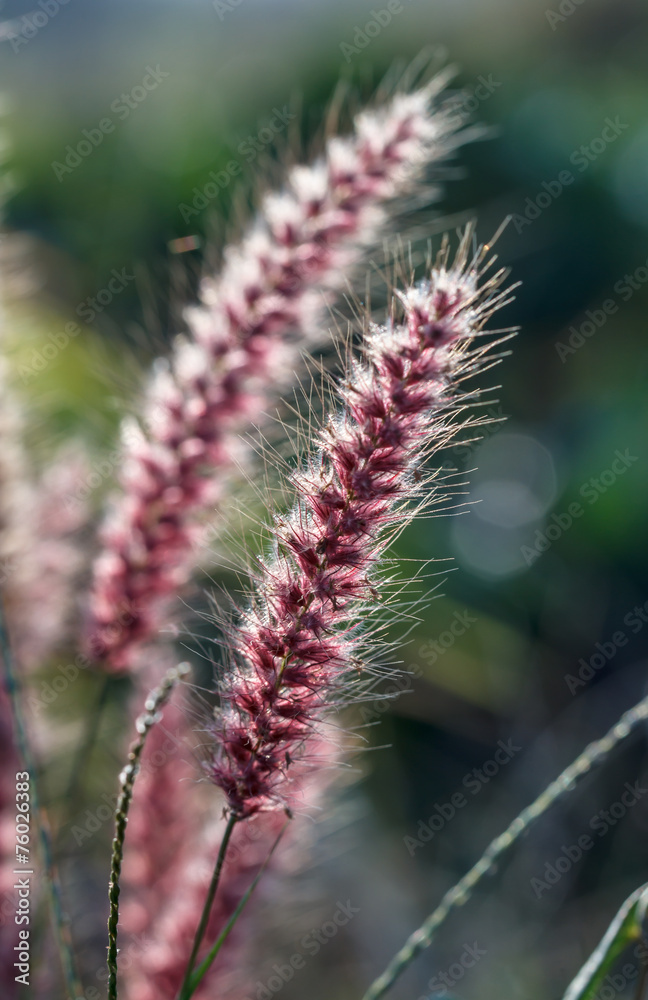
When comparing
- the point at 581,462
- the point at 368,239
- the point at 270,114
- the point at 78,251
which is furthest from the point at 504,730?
the point at 270,114
